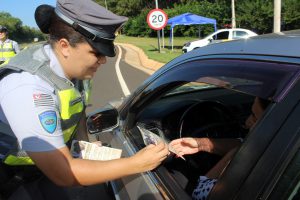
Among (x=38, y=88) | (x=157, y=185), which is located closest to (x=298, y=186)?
(x=157, y=185)

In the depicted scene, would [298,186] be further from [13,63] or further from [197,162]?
[13,63]

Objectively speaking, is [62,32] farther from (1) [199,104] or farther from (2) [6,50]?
(2) [6,50]

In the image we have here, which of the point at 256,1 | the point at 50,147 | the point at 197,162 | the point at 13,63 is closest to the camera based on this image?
the point at 50,147

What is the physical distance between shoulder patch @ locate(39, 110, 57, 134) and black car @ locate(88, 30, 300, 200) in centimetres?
55

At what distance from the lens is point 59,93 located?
1.96 metres

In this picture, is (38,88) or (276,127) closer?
(276,127)

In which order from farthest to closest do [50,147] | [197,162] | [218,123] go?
[218,123]
[197,162]
[50,147]

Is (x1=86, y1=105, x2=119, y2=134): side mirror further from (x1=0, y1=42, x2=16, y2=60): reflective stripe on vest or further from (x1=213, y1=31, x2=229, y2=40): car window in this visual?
(x1=213, y1=31, x2=229, y2=40): car window

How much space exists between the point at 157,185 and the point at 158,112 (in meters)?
1.03

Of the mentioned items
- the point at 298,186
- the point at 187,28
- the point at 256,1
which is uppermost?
the point at 298,186

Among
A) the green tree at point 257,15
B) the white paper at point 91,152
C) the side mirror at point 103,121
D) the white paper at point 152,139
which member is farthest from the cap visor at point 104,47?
the green tree at point 257,15

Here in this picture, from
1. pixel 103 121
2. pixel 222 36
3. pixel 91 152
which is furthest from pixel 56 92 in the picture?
pixel 222 36

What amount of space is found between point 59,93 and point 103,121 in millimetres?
899

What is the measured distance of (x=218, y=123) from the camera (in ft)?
8.82
